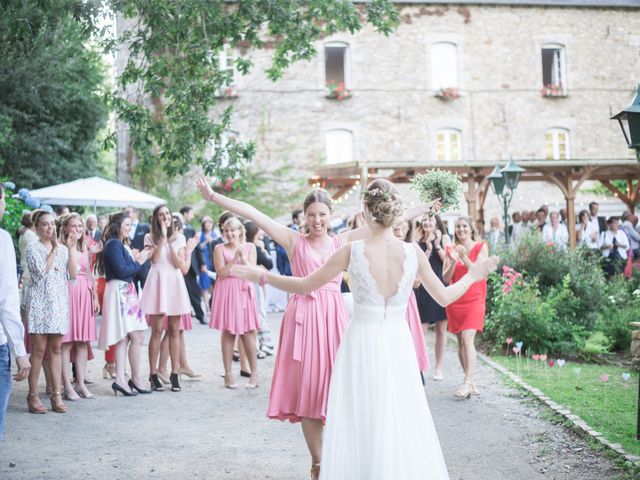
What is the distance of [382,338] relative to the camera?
3984 mm

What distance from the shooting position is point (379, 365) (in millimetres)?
3934

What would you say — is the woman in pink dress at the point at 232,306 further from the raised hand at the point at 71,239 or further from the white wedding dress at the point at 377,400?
the white wedding dress at the point at 377,400

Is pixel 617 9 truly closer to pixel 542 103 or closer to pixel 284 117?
pixel 542 103

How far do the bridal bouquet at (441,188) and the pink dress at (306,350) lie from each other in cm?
147

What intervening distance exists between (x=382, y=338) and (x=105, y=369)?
5542 mm

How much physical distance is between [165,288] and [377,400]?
4359mm

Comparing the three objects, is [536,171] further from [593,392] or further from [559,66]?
[593,392]

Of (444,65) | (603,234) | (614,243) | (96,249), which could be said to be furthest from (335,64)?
(96,249)

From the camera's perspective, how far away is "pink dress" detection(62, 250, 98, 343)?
7281 millimetres

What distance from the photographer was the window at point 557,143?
79.5ft

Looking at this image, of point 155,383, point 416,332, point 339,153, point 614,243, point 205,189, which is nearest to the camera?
point 205,189

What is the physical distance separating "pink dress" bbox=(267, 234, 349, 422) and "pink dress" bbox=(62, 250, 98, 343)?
Result: 3334 millimetres

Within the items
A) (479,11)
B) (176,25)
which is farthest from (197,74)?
(479,11)

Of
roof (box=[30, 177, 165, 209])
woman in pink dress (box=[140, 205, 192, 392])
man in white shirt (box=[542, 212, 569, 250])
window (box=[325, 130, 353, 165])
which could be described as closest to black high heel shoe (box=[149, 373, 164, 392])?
woman in pink dress (box=[140, 205, 192, 392])
